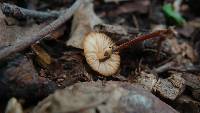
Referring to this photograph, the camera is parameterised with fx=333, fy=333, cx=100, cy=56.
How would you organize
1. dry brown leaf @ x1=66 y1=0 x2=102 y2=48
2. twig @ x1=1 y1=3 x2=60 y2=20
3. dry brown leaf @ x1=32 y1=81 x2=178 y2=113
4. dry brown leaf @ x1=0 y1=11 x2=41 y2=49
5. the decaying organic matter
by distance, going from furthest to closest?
dry brown leaf @ x1=66 y1=0 x2=102 y2=48 < twig @ x1=1 y1=3 x2=60 y2=20 < dry brown leaf @ x1=0 y1=11 x2=41 y2=49 < the decaying organic matter < dry brown leaf @ x1=32 y1=81 x2=178 y2=113

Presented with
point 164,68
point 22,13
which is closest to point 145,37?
point 164,68

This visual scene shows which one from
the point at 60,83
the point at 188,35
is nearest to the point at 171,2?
the point at 188,35

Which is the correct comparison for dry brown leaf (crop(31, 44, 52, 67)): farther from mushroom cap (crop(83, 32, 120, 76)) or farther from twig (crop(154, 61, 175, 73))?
twig (crop(154, 61, 175, 73))

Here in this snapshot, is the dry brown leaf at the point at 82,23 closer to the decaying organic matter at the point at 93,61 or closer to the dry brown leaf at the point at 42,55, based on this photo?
the decaying organic matter at the point at 93,61

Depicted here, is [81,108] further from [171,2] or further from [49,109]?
[171,2]

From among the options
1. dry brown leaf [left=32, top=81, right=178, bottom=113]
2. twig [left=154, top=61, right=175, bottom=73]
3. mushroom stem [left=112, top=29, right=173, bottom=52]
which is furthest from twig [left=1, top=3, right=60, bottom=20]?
twig [left=154, top=61, right=175, bottom=73]

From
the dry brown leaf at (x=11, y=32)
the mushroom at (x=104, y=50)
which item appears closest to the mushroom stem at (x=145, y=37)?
the mushroom at (x=104, y=50)

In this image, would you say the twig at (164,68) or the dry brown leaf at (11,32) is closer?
the dry brown leaf at (11,32)
